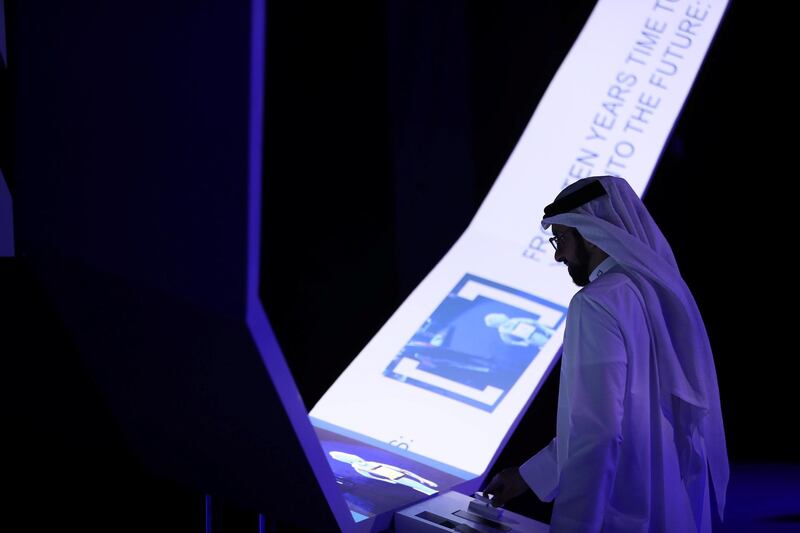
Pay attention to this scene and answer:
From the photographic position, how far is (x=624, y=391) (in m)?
1.64

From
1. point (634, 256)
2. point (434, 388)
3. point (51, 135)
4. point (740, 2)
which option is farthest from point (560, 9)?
point (51, 135)

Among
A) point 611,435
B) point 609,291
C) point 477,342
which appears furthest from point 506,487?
point 477,342

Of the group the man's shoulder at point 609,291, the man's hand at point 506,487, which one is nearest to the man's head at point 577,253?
the man's shoulder at point 609,291

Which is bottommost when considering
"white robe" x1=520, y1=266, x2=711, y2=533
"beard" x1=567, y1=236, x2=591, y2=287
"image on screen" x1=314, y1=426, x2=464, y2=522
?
"image on screen" x1=314, y1=426, x2=464, y2=522

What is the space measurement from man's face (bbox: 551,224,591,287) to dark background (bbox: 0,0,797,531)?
6.79ft

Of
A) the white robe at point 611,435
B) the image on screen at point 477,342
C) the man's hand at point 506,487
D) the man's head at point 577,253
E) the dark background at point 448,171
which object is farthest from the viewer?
the dark background at point 448,171

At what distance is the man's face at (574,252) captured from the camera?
1.91 m

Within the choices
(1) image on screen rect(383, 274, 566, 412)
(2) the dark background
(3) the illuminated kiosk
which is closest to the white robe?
(3) the illuminated kiosk

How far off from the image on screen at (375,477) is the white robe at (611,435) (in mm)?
336

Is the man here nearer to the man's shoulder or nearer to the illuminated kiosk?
the man's shoulder

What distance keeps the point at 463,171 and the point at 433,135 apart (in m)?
0.30

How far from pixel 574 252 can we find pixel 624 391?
411mm

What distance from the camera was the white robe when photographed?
5.14 feet

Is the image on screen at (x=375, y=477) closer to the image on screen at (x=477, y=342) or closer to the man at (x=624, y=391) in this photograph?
the man at (x=624, y=391)
